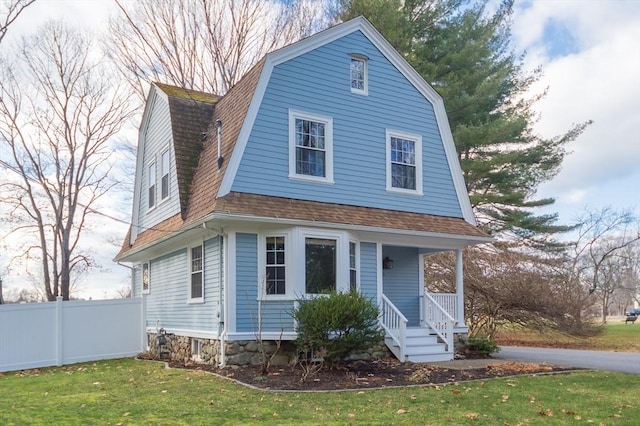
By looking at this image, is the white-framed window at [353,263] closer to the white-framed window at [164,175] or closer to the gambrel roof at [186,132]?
the gambrel roof at [186,132]

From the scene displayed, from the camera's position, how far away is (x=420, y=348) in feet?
38.6

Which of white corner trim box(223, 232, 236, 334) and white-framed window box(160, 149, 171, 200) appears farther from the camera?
white-framed window box(160, 149, 171, 200)

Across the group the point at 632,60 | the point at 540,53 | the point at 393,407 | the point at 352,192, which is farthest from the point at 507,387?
the point at 540,53

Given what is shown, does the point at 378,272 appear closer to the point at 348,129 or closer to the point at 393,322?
the point at 393,322

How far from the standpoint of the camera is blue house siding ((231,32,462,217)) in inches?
447

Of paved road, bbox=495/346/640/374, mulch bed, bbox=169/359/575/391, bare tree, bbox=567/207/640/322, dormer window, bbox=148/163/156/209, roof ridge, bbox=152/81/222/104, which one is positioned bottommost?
paved road, bbox=495/346/640/374

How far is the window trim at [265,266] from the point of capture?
10.8 m

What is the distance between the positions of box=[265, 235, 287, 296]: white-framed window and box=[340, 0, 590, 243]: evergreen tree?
12882 millimetres

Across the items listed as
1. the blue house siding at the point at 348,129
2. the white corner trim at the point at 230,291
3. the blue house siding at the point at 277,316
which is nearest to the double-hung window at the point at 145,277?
the white corner trim at the point at 230,291

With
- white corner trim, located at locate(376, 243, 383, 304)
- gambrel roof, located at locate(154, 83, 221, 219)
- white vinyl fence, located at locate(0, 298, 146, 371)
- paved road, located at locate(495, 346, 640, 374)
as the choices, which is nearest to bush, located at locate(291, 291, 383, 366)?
white corner trim, located at locate(376, 243, 383, 304)

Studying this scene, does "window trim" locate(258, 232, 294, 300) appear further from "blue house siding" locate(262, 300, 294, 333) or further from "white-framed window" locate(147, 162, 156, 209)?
"white-framed window" locate(147, 162, 156, 209)

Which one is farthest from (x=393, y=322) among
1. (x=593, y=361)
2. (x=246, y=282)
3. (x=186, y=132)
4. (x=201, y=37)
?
(x=201, y=37)

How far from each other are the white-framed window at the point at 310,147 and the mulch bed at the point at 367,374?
3950mm

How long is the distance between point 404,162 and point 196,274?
18.0ft
